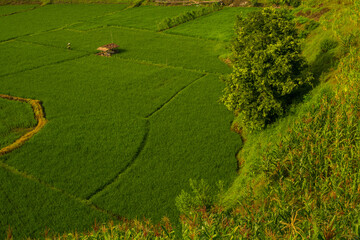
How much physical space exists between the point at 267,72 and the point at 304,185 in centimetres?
1163

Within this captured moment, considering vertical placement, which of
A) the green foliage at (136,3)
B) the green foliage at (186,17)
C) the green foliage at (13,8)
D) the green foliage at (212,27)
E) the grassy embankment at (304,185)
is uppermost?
the green foliage at (13,8)

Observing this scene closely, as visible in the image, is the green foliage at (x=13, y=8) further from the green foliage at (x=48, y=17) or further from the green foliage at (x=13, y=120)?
the green foliage at (x=13, y=120)

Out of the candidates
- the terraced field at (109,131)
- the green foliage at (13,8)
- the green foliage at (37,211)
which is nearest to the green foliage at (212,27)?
the terraced field at (109,131)

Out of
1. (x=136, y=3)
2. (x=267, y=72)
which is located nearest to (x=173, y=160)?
(x=267, y=72)

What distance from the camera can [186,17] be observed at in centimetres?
6078

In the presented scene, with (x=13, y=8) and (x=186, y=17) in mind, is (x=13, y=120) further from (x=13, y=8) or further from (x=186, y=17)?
(x=13, y=8)

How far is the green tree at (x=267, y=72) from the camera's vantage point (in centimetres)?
1902

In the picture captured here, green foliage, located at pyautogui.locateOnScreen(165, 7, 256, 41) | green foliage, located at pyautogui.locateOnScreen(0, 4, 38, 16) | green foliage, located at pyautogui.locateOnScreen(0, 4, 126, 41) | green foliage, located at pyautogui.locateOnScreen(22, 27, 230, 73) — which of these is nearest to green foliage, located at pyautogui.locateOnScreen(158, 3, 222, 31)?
green foliage, located at pyautogui.locateOnScreen(165, 7, 256, 41)

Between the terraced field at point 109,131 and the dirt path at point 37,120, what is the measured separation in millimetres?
504

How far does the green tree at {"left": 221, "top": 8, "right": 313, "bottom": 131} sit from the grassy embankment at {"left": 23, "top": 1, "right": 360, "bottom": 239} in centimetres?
114

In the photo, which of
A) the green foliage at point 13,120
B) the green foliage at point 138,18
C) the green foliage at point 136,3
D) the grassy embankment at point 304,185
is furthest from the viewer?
the green foliage at point 136,3

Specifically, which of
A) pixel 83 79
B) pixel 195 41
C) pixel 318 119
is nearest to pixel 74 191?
pixel 318 119

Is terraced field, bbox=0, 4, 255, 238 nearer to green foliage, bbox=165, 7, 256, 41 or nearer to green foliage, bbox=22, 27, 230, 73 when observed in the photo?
green foliage, bbox=22, 27, 230, 73

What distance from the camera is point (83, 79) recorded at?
115ft
